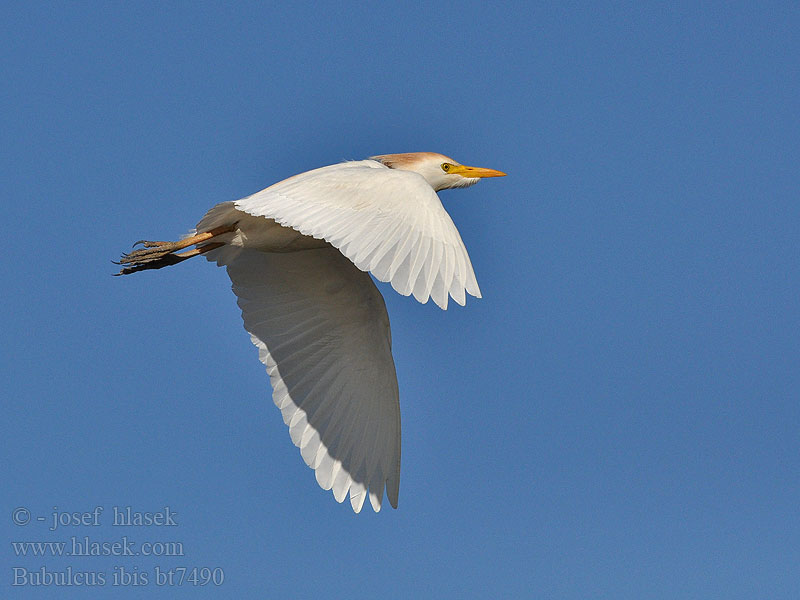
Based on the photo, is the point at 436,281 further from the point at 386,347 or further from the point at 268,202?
the point at 386,347

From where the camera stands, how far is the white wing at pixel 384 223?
6.88 m

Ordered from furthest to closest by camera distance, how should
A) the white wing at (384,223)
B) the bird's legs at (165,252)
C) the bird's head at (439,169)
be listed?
the bird's head at (439,169)
the bird's legs at (165,252)
the white wing at (384,223)

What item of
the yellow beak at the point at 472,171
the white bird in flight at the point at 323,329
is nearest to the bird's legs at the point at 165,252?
the white bird in flight at the point at 323,329

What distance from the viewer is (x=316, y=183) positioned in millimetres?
7949

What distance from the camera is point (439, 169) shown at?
1050 centimetres

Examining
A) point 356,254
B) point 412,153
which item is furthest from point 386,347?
point 356,254

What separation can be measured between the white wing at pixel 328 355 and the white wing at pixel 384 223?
208cm

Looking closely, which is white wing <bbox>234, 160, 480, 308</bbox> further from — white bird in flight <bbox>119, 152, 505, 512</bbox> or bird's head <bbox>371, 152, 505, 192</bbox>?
bird's head <bbox>371, 152, 505, 192</bbox>

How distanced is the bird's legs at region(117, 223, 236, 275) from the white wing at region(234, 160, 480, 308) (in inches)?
53.7

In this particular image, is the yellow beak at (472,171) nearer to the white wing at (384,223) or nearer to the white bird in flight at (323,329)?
the white bird in flight at (323,329)

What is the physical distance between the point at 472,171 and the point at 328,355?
7.64 ft

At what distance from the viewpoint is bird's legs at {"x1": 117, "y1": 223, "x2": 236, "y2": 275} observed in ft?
30.9

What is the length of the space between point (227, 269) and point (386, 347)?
5.61 feet

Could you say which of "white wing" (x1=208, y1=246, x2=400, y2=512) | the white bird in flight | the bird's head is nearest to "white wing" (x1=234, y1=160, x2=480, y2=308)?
the white bird in flight
